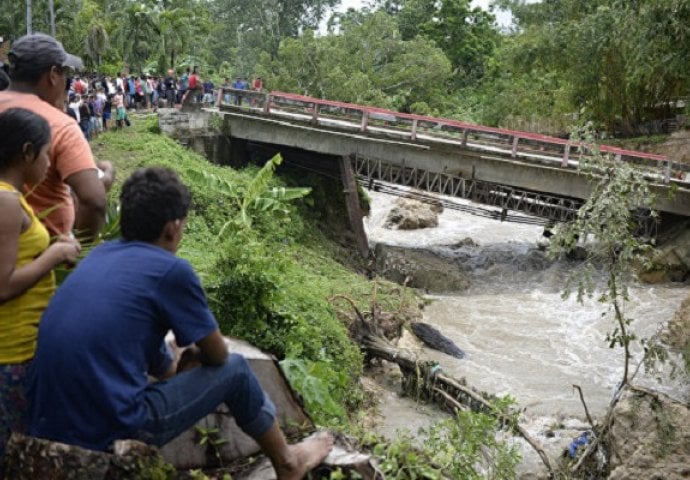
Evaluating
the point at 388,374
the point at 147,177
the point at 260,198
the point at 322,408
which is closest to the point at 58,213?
the point at 147,177

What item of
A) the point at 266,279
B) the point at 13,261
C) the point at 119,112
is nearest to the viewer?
the point at 13,261

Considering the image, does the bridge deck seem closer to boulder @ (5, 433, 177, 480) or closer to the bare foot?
the bare foot

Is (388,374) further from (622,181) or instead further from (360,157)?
(360,157)

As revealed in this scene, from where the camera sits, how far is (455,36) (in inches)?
1828

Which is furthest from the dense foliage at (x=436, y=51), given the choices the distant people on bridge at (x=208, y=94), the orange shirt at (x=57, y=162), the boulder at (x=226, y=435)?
the orange shirt at (x=57, y=162)

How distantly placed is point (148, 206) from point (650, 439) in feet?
22.2

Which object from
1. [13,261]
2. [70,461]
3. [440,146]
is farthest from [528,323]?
[13,261]

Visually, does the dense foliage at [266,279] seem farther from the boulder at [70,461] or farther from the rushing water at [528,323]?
the rushing water at [528,323]

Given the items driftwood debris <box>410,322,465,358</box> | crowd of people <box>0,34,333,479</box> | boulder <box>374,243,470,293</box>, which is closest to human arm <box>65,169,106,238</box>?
crowd of people <box>0,34,333,479</box>

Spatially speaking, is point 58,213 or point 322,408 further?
point 322,408

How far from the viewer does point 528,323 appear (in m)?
16.5

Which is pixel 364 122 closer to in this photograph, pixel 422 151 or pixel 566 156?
pixel 422 151

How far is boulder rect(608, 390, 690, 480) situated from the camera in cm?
783

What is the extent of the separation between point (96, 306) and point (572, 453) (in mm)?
7148
